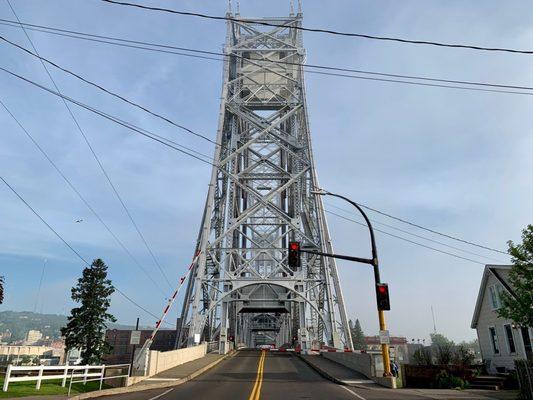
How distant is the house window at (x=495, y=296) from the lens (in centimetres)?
2628

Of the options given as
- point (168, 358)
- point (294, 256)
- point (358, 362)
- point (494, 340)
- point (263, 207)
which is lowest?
point (358, 362)

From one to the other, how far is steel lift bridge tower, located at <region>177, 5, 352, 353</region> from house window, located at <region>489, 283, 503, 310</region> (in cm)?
1100

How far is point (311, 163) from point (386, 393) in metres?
27.1

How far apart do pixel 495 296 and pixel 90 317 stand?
121ft

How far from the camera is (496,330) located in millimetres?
26750

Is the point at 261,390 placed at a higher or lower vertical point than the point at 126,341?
lower

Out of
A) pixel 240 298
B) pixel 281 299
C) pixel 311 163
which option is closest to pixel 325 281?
pixel 281 299

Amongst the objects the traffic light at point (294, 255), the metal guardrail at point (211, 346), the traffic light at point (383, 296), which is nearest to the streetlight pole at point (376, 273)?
the traffic light at point (383, 296)

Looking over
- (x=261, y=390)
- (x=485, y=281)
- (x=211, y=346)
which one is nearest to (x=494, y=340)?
(x=485, y=281)

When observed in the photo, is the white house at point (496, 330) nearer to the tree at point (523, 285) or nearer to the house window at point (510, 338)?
the house window at point (510, 338)

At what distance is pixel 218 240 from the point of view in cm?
3806

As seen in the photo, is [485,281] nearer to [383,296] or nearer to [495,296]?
[495,296]

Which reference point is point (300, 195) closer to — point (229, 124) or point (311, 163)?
point (311, 163)

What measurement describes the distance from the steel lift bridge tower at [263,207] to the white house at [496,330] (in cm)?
985
